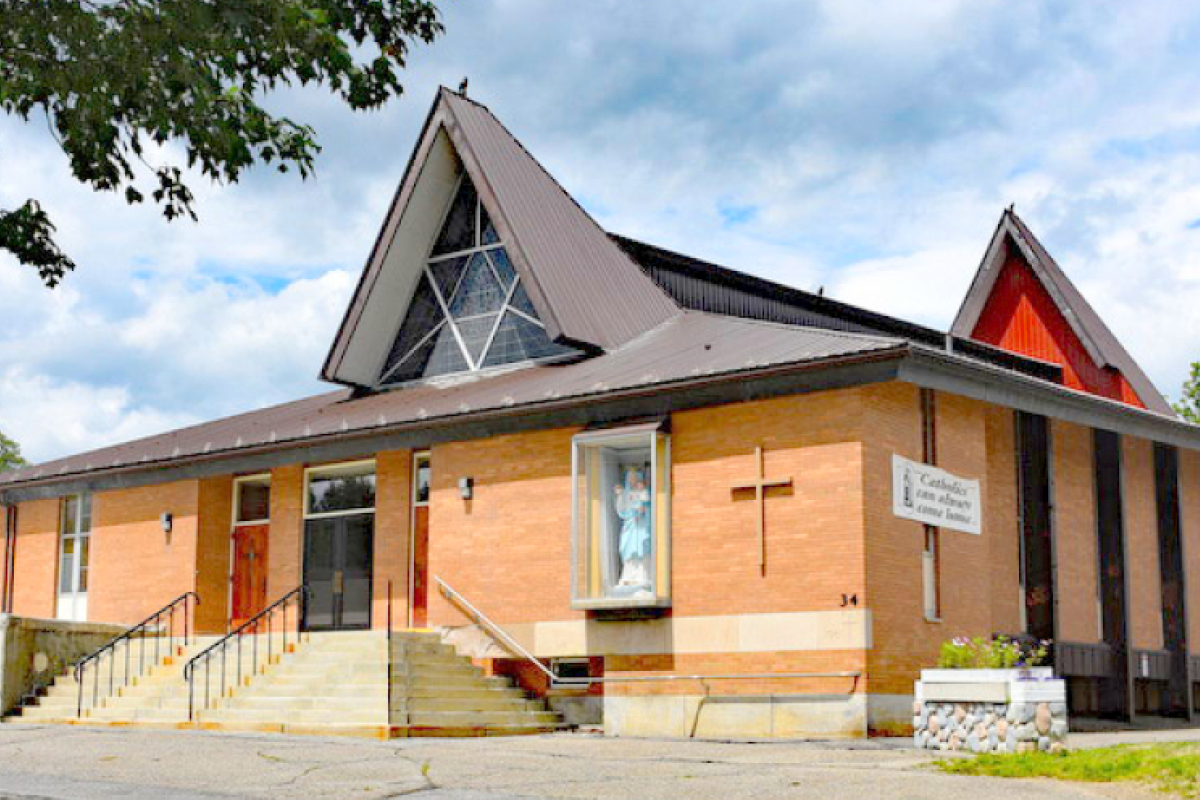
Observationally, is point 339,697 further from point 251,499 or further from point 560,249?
point 560,249

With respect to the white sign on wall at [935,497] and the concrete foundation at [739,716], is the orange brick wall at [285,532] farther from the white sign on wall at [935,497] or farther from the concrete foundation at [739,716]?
the white sign on wall at [935,497]

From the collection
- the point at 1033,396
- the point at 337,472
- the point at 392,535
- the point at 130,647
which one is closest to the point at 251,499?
the point at 337,472

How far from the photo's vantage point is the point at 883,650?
19.0 m

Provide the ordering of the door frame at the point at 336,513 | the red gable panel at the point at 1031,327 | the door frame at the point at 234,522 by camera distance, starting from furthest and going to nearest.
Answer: the red gable panel at the point at 1031,327
the door frame at the point at 234,522
the door frame at the point at 336,513

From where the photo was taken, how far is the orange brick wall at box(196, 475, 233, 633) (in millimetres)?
27453

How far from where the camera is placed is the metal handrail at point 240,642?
21.6 meters

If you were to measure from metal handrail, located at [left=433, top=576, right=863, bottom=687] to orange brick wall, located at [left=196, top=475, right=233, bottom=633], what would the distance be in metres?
6.01

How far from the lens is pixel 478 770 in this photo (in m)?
14.0

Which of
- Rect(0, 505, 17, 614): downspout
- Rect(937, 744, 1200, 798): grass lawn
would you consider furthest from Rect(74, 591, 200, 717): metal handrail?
Rect(937, 744, 1200, 798): grass lawn

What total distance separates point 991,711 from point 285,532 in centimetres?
1458

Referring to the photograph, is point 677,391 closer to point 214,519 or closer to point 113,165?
point 113,165

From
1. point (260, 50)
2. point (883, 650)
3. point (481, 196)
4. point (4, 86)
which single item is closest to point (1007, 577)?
point (883, 650)

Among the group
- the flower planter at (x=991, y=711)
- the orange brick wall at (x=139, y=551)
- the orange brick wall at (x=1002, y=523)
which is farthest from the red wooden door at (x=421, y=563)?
the flower planter at (x=991, y=711)

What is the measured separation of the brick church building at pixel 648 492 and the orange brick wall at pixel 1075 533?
0.06 m
